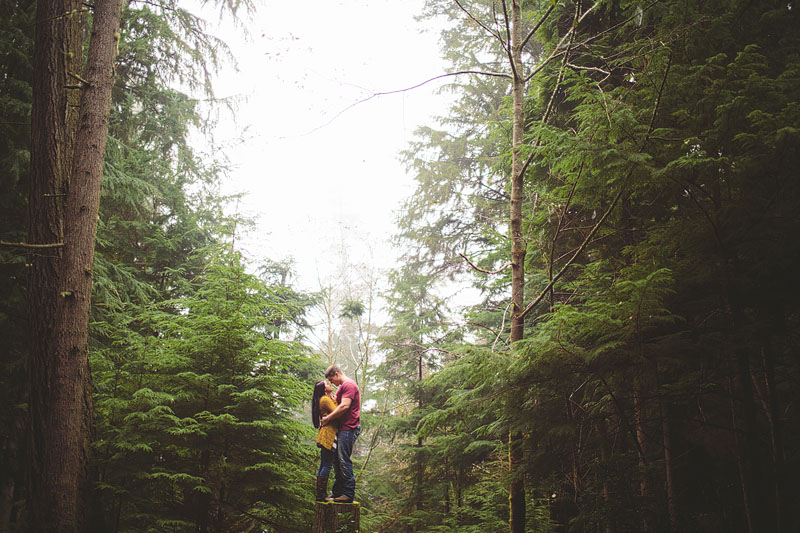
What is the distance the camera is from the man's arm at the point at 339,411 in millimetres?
5215

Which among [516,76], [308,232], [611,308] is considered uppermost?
[308,232]

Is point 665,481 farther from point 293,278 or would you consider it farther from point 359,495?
point 293,278

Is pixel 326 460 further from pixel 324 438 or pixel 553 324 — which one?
pixel 553 324

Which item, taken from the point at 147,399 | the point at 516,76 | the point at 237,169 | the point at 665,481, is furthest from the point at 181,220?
the point at 665,481

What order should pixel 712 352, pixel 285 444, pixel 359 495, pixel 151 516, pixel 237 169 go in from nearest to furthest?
pixel 712 352, pixel 151 516, pixel 285 444, pixel 359 495, pixel 237 169

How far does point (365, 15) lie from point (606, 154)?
11.1 feet

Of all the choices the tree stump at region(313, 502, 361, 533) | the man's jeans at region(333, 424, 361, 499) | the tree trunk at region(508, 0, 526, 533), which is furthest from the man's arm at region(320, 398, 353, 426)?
the tree trunk at region(508, 0, 526, 533)

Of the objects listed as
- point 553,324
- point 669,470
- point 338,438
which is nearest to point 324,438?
point 338,438

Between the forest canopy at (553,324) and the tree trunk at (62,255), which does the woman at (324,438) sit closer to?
the forest canopy at (553,324)

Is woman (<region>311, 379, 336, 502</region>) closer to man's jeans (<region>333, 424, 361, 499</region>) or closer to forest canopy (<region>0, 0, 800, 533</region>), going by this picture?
man's jeans (<region>333, 424, 361, 499</region>)

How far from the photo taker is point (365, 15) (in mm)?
4918

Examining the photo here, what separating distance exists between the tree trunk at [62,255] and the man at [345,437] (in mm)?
2748

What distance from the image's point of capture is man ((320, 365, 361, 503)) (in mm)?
5145

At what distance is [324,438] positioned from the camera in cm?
524
